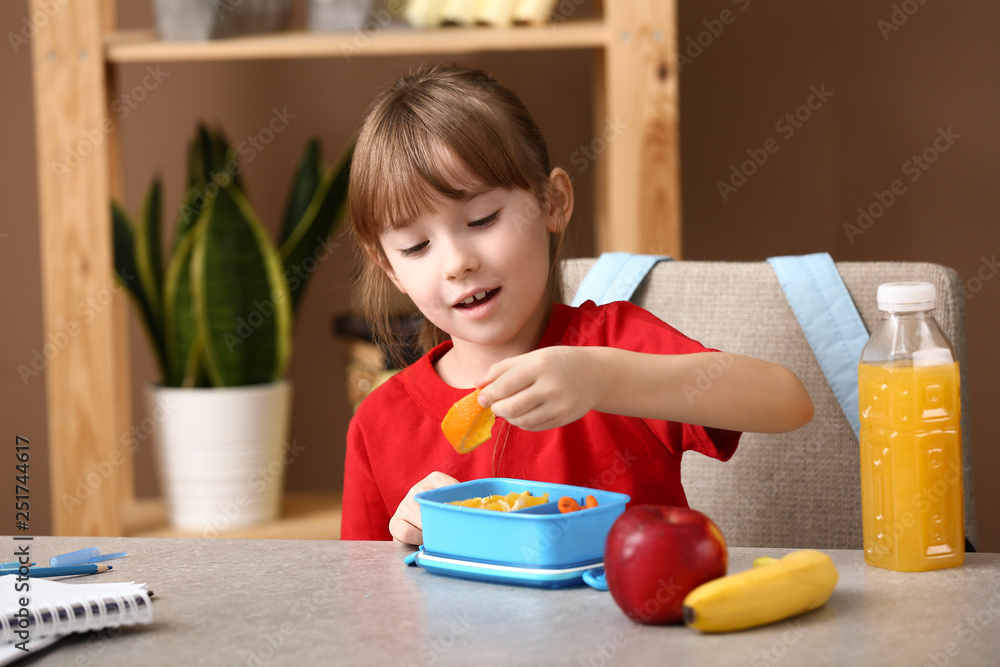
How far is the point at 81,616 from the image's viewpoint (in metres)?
0.59

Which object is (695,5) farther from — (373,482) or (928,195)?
(373,482)

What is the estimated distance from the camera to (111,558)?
0.78 metres

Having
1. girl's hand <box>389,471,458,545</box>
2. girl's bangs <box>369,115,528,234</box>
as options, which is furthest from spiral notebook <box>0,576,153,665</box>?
girl's bangs <box>369,115,528,234</box>

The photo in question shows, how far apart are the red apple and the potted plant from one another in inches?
51.3

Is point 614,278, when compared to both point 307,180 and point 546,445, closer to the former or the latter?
point 546,445

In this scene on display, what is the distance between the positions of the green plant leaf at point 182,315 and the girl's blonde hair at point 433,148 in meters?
0.83

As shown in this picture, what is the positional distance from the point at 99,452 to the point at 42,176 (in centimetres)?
50

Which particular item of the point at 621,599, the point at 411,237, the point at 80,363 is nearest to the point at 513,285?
the point at 411,237

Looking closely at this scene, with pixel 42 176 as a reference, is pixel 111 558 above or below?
below

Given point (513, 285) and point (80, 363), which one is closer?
point (513, 285)

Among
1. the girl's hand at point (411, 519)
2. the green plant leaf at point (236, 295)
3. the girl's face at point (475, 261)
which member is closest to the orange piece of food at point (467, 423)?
the girl's hand at point (411, 519)

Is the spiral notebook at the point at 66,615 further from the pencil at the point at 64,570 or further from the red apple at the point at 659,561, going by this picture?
the red apple at the point at 659,561

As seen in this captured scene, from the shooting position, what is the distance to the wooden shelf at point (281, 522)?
1.85m

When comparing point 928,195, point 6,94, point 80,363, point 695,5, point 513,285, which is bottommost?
point 80,363
